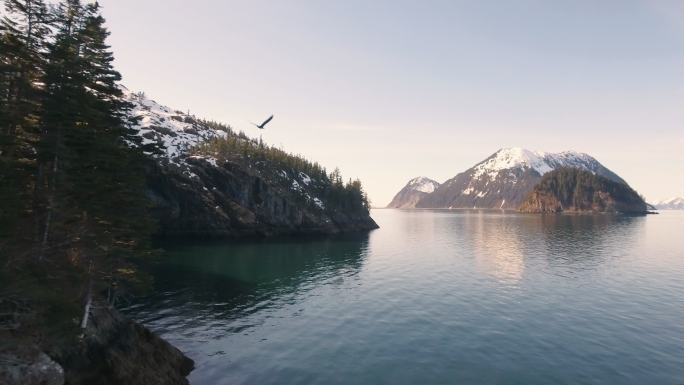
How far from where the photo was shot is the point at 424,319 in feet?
165

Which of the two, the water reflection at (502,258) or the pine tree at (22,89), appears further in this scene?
the water reflection at (502,258)

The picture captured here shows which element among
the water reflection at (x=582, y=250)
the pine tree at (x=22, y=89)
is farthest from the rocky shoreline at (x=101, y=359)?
the water reflection at (x=582, y=250)

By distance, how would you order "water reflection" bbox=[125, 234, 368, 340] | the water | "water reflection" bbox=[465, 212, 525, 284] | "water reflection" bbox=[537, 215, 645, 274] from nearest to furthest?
the water → "water reflection" bbox=[125, 234, 368, 340] → "water reflection" bbox=[465, 212, 525, 284] → "water reflection" bbox=[537, 215, 645, 274]

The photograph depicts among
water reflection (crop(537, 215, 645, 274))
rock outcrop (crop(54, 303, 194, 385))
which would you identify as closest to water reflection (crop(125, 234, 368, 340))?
rock outcrop (crop(54, 303, 194, 385))

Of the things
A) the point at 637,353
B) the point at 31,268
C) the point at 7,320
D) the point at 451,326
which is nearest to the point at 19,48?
the point at 31,268

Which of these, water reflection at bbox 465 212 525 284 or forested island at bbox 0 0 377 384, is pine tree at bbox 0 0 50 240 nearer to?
forested island at bbox 0 0 377 384

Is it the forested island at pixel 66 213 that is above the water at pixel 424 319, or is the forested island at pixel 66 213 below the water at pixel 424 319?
above

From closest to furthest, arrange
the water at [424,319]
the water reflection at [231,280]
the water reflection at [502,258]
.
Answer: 1. the water at [424,319]
2. the water reflection at [231,280]
3. the water reflection at [502,258]

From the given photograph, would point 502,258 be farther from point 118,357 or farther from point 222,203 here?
point 222,203

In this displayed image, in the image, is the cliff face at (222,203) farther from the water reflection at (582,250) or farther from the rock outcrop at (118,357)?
the rock outcrop at (118,357)

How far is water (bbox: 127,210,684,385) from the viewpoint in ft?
114

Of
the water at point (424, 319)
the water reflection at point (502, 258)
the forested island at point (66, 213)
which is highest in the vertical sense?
the forested island at point (66, 213)

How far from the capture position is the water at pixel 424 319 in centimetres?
3475

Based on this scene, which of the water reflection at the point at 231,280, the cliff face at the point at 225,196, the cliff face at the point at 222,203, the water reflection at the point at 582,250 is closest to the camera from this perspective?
the water reflection at the point at 231,280
